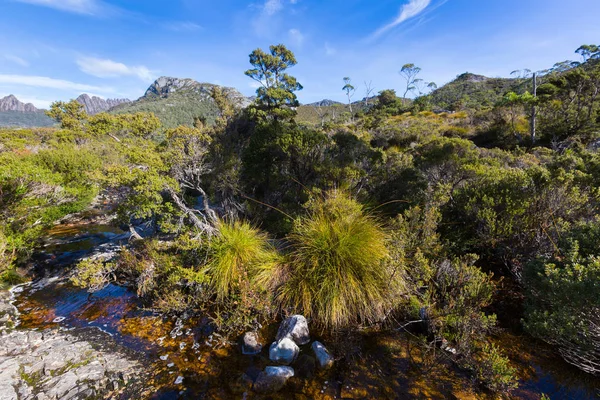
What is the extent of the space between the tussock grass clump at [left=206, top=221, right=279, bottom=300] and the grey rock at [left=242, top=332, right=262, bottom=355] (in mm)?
925

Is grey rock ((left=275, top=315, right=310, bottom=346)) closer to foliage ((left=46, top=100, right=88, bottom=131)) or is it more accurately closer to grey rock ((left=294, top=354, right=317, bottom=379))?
grey rock ((left=294, top=354, right=317, bottom=379))

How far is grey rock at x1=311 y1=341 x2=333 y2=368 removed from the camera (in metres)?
4.52

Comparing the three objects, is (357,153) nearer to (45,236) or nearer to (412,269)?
(412,269)

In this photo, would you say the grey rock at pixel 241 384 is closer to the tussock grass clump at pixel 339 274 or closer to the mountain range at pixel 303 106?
the tussock grass clump at pixel 339 274

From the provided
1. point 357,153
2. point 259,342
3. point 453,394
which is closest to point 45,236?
point 259,342

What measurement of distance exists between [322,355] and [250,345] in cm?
143

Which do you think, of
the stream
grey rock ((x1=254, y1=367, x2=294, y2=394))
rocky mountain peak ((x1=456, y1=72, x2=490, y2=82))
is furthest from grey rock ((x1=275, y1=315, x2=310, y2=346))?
rocky mountain peak ((x1=456, y1=72, x2=490, y2=82))

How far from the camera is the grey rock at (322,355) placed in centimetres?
452

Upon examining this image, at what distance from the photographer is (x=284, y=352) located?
470cm

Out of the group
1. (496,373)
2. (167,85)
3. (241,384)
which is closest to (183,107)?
(167,85)

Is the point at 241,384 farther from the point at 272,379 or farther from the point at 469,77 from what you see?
the point at 469,77

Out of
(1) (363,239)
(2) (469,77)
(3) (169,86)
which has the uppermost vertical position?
(3) (169,86)

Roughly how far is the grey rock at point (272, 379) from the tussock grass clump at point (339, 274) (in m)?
1.17

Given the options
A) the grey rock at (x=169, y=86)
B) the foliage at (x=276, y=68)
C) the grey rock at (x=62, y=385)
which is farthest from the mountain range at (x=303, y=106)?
the grey rock at (x=62, y=385)
